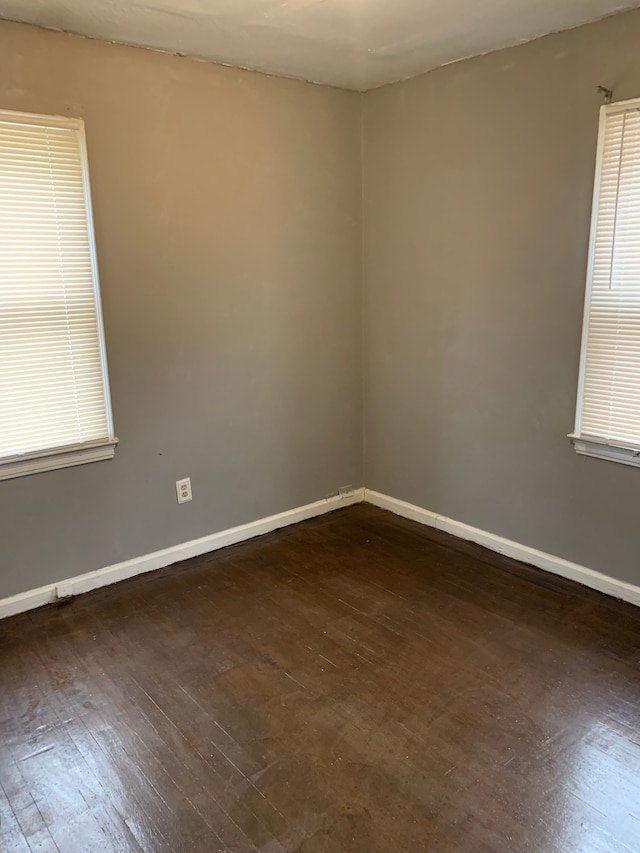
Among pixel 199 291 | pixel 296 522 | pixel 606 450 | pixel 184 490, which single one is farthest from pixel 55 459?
pixel 606 450

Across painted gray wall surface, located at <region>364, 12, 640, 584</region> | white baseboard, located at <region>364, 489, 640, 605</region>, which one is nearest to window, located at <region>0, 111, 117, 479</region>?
painted gray wall surface, located at <region>364, 12, 640, 584</region>

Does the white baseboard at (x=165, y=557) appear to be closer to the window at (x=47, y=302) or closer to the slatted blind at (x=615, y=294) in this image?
the window at (x=47, y=302)

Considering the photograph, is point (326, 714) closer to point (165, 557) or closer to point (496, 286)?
point (165, 557)

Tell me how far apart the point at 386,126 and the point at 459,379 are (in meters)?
1.41

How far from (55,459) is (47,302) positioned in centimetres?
66

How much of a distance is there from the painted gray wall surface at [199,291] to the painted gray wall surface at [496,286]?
0.97 ft

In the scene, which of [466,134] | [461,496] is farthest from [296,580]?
[466,134]

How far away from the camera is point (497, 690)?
2.14 metres

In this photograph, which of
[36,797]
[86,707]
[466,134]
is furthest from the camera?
[466,134]

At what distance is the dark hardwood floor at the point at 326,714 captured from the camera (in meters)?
1.64

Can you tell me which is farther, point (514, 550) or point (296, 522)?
point (296, 522)

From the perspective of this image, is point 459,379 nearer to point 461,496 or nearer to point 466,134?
point 461,496

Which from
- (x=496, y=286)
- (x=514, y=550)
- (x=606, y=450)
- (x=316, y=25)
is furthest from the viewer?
(x=514, y=550)

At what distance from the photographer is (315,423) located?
3.55 m
